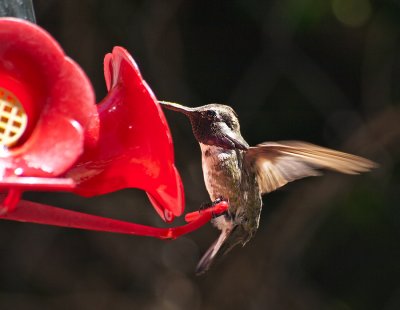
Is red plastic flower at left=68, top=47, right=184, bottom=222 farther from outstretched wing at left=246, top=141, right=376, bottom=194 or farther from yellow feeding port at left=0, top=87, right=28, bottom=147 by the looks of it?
outstretched wing at left=246, top=141, right=376, bottom=194

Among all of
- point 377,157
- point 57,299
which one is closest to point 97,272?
point 57,299

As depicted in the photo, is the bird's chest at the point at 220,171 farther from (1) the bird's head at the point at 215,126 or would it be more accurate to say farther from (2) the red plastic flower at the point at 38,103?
(2) the red plastic flower at the point at 38,103

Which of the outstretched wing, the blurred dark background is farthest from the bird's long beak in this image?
the blurred dark background

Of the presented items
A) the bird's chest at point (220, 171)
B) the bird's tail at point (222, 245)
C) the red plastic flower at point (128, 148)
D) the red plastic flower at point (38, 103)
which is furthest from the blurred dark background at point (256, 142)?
the red plastic flower at point (38, 103)

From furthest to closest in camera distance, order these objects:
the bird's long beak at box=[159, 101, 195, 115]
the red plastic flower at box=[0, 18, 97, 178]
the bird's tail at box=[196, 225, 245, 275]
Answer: the bird's tail at box=[196, 225, 245, 275]
the bird's long beak at box=[159, 101, 195, 115]
the red plastic flower at box=[0, 18, 97, 178]

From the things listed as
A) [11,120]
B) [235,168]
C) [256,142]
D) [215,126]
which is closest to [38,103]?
[11,120]

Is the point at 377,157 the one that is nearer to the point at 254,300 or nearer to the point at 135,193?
the point at 254,300

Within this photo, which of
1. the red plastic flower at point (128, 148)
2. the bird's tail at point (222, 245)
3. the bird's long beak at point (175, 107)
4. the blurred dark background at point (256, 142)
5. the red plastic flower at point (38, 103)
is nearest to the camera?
the red plastic flower at point (38, 103)
